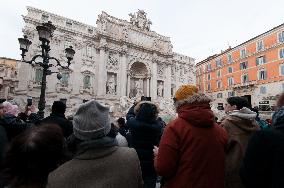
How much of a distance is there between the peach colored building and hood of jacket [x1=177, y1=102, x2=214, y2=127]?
28.6 m

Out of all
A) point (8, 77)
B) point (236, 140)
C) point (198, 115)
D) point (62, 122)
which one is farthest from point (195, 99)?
point (8, 77)

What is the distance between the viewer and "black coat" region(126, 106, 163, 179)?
3.35 meters

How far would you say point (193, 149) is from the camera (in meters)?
2.25

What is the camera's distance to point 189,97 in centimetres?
247

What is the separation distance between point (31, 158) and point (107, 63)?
2586cm

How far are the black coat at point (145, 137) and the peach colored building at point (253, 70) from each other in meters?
27.9

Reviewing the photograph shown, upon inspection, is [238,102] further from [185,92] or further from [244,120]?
[185,92]

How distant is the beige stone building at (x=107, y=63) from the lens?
2256 centimetres

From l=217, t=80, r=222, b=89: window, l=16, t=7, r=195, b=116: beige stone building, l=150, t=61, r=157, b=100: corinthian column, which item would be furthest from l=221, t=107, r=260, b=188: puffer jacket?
l=217, t=80, r=222, b=89: window

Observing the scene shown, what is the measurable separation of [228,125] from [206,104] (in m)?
0.48

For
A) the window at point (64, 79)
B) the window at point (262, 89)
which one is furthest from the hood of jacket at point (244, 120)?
the window at point (262, 89)

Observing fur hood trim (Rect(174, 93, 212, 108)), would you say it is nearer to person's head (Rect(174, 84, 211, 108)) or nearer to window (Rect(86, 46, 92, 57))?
person's head (Rect(174, 84, 211, 108))

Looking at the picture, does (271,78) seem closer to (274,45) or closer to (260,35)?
(274,45)

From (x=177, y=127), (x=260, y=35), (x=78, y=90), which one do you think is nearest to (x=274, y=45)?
(x=260, y=35)
